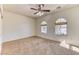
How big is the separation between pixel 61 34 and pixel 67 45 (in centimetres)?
15

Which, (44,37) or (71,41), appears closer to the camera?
(71,41)

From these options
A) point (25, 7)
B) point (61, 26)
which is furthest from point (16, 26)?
point (61, 26)

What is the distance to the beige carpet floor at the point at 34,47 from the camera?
1.23m

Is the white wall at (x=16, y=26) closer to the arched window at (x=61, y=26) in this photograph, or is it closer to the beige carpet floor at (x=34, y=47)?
the beige carpet floor at (x=34, y=47)

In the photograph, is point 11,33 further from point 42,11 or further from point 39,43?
point 42,11

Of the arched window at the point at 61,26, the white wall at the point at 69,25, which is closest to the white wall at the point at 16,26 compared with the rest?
the white wall at the point at 69,25

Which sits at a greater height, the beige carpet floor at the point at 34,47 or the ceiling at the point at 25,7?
the ceiling at the point at 25,7

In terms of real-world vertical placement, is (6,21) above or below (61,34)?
above

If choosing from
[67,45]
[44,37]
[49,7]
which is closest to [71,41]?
[67,45]

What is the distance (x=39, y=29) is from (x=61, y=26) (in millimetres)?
287

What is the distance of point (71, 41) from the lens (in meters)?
1.28

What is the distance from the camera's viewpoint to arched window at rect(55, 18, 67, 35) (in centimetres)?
131

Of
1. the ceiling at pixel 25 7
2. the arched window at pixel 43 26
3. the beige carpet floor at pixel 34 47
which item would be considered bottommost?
the beige carpet floor at pixel 34 47

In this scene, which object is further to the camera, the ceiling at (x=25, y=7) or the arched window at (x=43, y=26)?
the arched window at (x=43, y=26)
